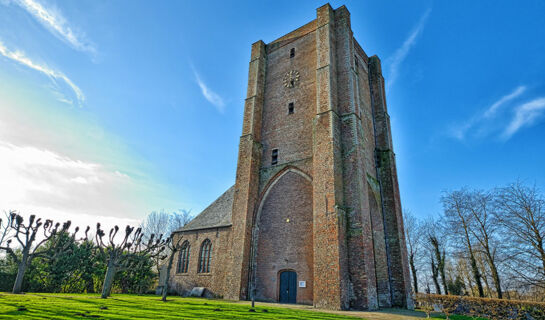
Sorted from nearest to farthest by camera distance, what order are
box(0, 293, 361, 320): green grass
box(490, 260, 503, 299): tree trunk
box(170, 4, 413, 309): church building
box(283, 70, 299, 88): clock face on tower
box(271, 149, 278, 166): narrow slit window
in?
1. box(0, 293, 361, 320): green grass
2. box(170, 4, 413, 309): church building
3. box(271, 149, 278, 166): narrow slit window
4. box(490, 260, 503, 299): tree trunk
5. box(283, 70, 299, 88): clock face on tower

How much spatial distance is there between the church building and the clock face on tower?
0.09 metres

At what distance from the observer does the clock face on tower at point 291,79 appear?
21.7m

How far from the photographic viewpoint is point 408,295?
1733cm

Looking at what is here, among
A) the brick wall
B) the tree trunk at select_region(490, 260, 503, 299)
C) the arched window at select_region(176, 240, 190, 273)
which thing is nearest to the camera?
the brick wall

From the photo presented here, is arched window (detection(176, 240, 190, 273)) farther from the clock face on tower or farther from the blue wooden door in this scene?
the clock face on tower

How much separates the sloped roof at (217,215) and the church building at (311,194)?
136mm

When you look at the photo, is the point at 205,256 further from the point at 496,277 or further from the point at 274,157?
the point at 496,277

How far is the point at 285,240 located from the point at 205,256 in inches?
302

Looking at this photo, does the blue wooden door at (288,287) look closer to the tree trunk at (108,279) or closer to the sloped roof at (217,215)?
the sloped roof at (217,215)

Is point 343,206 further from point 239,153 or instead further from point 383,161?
point 239,153

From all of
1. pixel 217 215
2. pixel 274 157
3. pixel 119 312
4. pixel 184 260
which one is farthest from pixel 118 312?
pixel 184 260

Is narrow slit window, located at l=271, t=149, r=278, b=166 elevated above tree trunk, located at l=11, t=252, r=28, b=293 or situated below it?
above

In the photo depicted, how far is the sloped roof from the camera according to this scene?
22591mm

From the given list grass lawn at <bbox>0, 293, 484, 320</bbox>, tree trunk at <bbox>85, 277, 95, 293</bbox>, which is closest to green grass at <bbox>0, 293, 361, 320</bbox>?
grass lawn at <bbox>0, 293, 484, 320</bbox>
